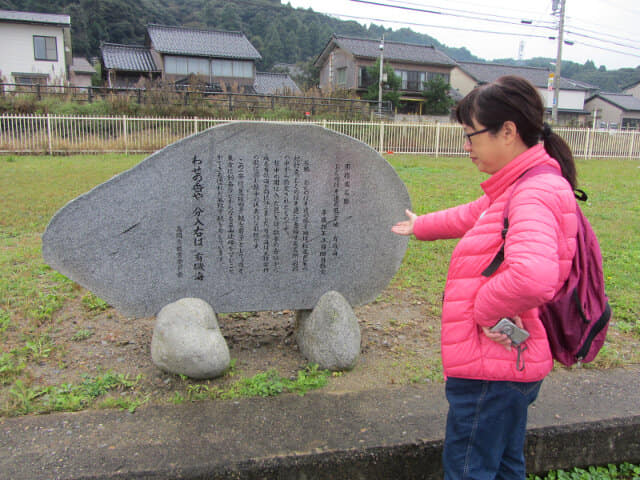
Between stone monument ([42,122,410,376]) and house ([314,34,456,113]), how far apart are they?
28108 millimetres

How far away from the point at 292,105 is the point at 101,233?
17695 millimetres

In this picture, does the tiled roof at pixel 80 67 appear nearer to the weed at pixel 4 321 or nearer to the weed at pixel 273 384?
the weed at pixel 4 321

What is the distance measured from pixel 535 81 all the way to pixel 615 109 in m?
7.71

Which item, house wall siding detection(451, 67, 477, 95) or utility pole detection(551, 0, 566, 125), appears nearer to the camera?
utility pole detection(551, 0, 566, 125)

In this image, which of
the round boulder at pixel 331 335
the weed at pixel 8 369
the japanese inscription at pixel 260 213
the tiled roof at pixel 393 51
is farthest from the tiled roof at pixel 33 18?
the round boulder at pixel 331 335

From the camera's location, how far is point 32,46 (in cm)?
2547

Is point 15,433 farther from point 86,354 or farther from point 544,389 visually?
point 544,389

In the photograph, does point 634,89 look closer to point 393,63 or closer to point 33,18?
point 393,63

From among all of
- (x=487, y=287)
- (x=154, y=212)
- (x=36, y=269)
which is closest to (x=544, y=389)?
(x=487, y=287)

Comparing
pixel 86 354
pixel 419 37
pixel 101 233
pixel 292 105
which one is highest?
pixel 419 37

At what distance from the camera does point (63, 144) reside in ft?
44.7

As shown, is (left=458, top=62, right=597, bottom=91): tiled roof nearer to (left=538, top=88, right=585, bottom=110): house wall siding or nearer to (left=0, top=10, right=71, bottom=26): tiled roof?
(left=538, top=88, right=585, bottom=110): house wall siding

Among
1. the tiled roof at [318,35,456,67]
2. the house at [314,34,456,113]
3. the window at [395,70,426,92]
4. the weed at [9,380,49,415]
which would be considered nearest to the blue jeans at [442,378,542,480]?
the weed at [9,380,49,415]

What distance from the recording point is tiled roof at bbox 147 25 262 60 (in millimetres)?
26844
